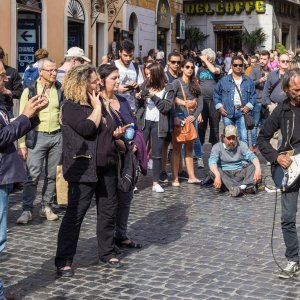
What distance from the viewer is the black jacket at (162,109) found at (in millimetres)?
9906

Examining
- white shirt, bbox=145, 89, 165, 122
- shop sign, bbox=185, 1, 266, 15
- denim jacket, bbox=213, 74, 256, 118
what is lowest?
white shirt, bbox=145, 89, 165, 122

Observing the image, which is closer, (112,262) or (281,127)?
(281,127)

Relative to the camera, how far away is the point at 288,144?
20.1 feet

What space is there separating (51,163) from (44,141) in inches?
11.8

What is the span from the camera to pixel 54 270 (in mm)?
6363

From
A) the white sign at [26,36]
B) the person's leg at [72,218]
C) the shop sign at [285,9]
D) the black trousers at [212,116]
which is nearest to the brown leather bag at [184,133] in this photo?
the black trousers at [212,116]

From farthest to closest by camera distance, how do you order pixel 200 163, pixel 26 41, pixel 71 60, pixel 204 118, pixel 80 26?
pixel 80 26 → pixel 26 41 → pixel 204 118 → pixel 200 163 → pixel 71 60

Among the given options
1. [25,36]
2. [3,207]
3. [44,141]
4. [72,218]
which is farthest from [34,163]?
[25,36]

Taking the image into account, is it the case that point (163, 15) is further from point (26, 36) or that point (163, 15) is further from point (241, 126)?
point (241, 126)

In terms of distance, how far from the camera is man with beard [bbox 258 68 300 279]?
6.04m

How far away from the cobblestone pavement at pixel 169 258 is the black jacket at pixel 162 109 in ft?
4.10

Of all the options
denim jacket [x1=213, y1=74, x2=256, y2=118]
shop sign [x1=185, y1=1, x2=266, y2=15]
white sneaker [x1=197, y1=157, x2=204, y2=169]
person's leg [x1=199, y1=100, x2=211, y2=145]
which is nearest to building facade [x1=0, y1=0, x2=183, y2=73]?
person's leg [x1=199, y1=100, x2=211, y2=145]

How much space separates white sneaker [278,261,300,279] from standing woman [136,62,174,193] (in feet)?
13.4

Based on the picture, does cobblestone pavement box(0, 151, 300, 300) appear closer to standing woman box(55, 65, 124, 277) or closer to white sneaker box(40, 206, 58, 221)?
white sneaker box(40, 206, 58, 221)
